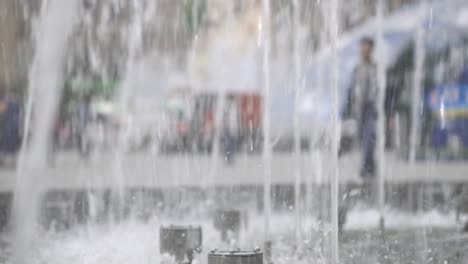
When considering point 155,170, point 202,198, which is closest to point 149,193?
point 202,198

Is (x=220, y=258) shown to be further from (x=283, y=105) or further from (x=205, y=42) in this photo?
(x=205, y=42)

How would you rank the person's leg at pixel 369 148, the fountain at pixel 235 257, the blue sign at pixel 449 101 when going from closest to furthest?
the fountain at pixel 235 257 < the person's leg at pixel 369 148 < the blue sign at pixel 449 101

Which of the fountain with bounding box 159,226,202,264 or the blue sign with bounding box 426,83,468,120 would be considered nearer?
the fountain with bounding box 159,226,202,264

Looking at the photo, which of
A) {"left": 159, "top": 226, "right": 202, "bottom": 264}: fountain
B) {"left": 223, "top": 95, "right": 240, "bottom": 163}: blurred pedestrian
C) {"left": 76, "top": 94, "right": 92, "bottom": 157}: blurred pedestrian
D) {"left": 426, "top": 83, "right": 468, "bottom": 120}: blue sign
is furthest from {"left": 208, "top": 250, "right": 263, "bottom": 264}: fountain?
{"left": 76, "top": 94, "right": 92, "bottom": 157}: blurred pedestrian

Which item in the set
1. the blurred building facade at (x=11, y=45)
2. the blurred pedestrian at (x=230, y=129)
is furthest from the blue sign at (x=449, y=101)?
the blurred building facade at (x=11, y=45)

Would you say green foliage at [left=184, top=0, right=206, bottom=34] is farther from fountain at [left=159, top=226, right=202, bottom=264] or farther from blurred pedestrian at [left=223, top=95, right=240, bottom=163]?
fountain at [left=159, top=226, right=202, bottom=264]

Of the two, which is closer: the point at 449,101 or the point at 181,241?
the point at 181,241

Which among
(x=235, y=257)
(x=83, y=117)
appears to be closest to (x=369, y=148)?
(x=235, y=257)

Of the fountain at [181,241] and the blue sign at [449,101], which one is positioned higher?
the blue sign at [449,101]

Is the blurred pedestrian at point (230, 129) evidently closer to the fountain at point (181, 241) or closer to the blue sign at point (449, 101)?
the blue sign at point (449, 101)

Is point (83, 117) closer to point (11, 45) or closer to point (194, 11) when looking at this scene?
point (11, 45)

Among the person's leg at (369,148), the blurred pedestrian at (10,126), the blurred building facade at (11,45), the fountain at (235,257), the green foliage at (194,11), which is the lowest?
the fountain at (235,257)

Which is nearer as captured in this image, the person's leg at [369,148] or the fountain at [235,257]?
the fountain at [235,257]

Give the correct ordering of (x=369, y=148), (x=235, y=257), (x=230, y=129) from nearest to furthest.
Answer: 1. (x=235, y=257)
2. (x=369, y=148)
3. (x=230, y=129)
